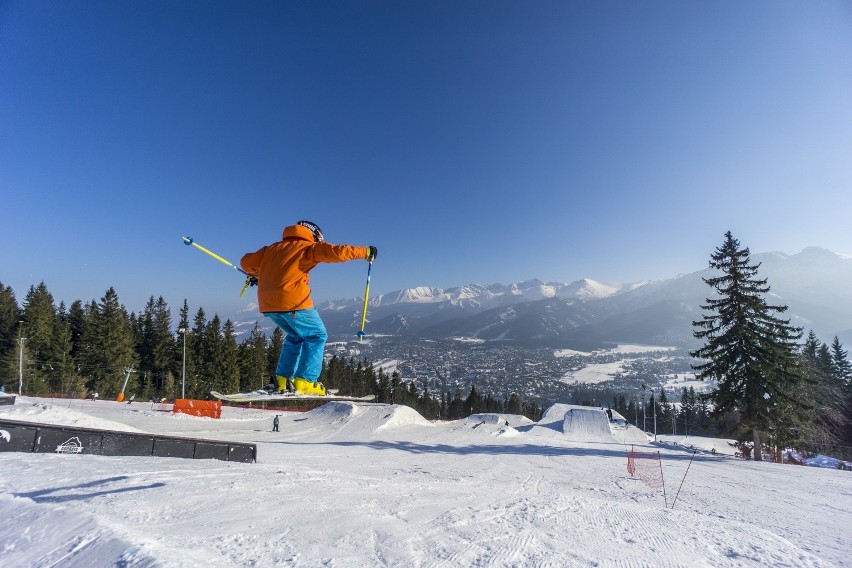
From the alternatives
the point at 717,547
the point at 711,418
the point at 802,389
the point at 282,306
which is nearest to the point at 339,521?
the point at 282,306

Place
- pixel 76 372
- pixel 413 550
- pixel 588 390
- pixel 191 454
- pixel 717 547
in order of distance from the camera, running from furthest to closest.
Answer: pixel 588 390 → pixel 76 372 → pixel 191 454 → pixel 717 547 → pixel 413 550

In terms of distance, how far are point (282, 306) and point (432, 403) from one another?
7325cm

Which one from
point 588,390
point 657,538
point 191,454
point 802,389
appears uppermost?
point 802,389

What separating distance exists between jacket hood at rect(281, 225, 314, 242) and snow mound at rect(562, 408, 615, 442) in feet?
102

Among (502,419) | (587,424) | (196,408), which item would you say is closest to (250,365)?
(196,408)

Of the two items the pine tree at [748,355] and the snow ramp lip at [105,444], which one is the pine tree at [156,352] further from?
the pine tree at [748,355]

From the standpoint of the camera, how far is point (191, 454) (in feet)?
30.5

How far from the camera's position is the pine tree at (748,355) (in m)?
18.8

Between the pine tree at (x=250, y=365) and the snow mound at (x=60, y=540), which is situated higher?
the snow mound at (x=60, y=540)

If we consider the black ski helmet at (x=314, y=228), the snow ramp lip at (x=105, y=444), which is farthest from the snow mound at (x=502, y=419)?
the black ski helmet at (x=314, y=228)

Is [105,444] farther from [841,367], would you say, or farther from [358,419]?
[841,367]

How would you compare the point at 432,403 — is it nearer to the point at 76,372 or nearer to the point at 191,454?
the point at 76,372

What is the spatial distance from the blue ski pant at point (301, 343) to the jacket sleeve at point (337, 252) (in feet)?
2.80

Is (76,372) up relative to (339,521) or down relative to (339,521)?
down
